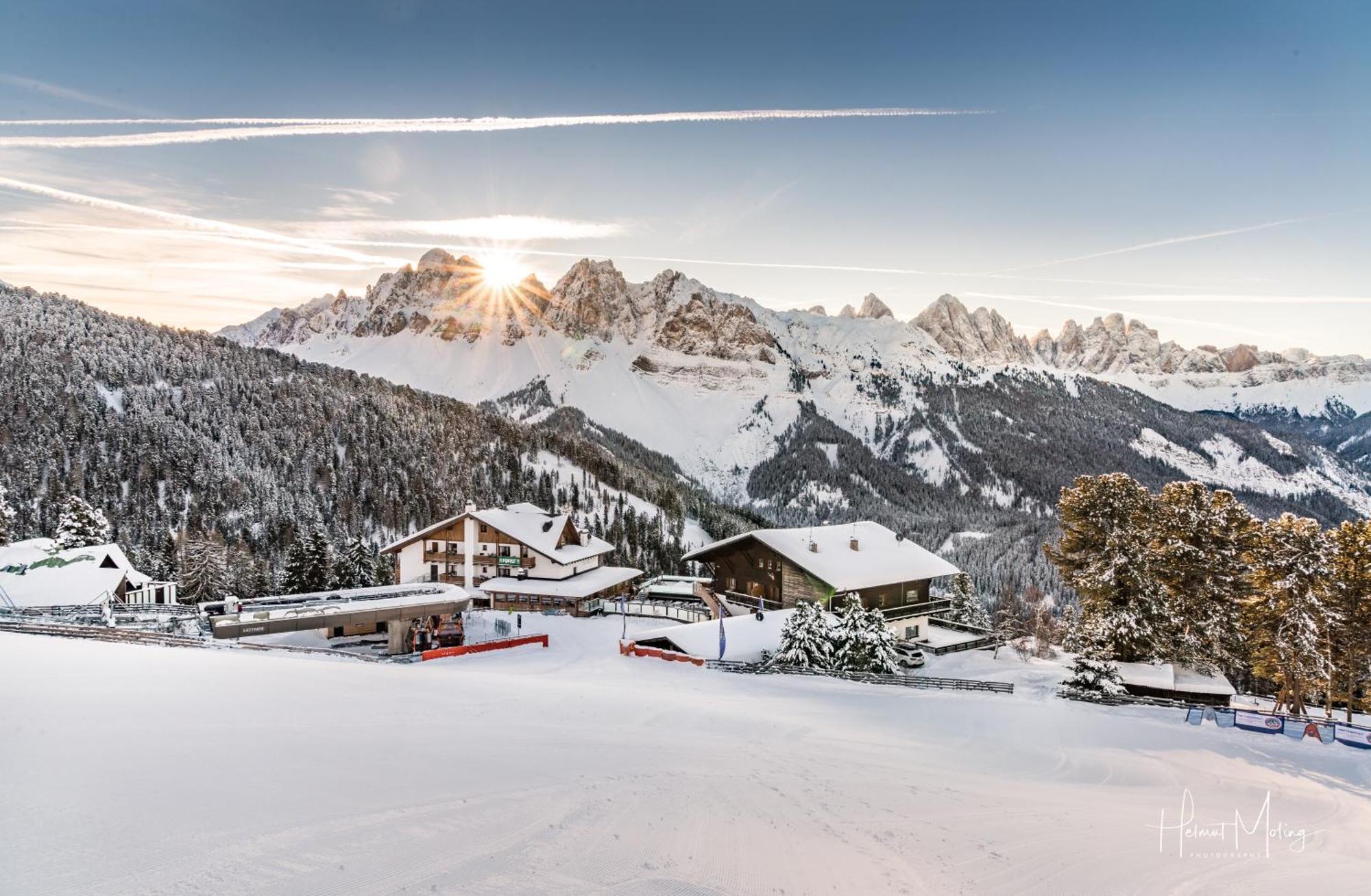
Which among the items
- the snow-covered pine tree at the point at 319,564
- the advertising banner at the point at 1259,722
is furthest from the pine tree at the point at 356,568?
the advertising banner at the point at 1259,722

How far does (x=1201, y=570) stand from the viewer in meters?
36.0

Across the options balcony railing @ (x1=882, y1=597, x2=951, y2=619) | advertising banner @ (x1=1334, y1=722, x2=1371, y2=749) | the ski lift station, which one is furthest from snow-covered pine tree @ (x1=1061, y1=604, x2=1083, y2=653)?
the ski lift station

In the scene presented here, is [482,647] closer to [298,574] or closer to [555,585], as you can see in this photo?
[555,585]

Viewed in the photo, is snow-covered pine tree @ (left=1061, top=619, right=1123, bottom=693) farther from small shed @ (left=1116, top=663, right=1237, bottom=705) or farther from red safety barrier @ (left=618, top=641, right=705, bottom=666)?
red safety barrier @ (left=618, top=641, right=705, bottom=666)

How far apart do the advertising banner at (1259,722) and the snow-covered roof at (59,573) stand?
6350 centimetres

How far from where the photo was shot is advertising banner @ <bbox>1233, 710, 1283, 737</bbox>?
1051 inches

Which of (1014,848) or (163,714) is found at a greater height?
(163,714)

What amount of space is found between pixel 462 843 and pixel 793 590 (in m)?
40.8

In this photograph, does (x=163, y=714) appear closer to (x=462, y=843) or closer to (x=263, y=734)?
(x=263, y=734)

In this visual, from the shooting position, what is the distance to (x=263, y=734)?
14.1m

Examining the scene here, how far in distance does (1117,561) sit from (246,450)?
134 meters

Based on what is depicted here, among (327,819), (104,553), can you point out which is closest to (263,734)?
(327,819)

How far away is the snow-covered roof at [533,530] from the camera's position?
57.3 meters

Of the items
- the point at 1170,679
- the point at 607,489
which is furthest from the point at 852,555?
the point at 607,489
